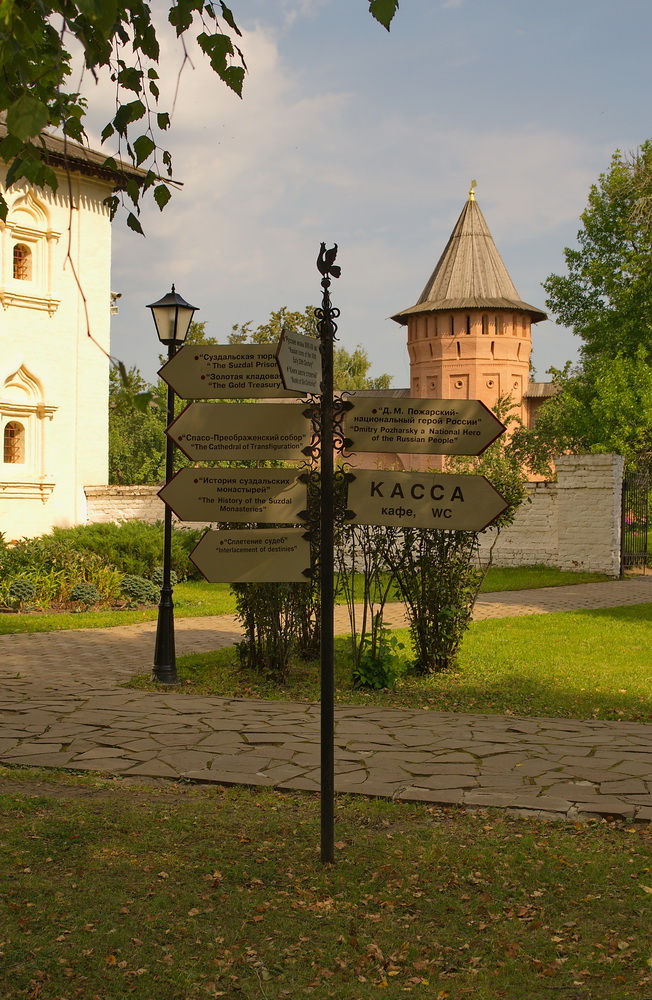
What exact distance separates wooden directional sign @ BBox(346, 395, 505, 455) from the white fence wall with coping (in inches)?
651

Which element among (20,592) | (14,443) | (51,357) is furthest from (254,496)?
(14,443)

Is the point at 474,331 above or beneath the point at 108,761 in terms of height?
above

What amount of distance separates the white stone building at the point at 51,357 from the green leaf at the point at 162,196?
17.5 metres

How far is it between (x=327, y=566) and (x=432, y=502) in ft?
2.08

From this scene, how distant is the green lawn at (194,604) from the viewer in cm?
1400

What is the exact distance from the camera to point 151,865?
436 centimetres

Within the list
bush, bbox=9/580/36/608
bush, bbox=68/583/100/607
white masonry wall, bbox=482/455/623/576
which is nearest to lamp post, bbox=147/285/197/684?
bush, bbox=9/580/36/608

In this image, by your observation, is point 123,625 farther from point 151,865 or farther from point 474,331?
point 474,331

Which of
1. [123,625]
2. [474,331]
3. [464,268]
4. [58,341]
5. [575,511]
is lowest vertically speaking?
[123,625]

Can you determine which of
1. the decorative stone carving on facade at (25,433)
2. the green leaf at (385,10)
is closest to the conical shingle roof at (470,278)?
the decorative stone carving on facade at (25,433)

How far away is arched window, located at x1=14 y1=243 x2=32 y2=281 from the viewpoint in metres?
21.6

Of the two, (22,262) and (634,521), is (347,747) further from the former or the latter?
(22,262)

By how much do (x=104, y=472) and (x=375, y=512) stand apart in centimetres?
1977

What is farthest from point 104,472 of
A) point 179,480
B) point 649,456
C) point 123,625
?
point 179,480
